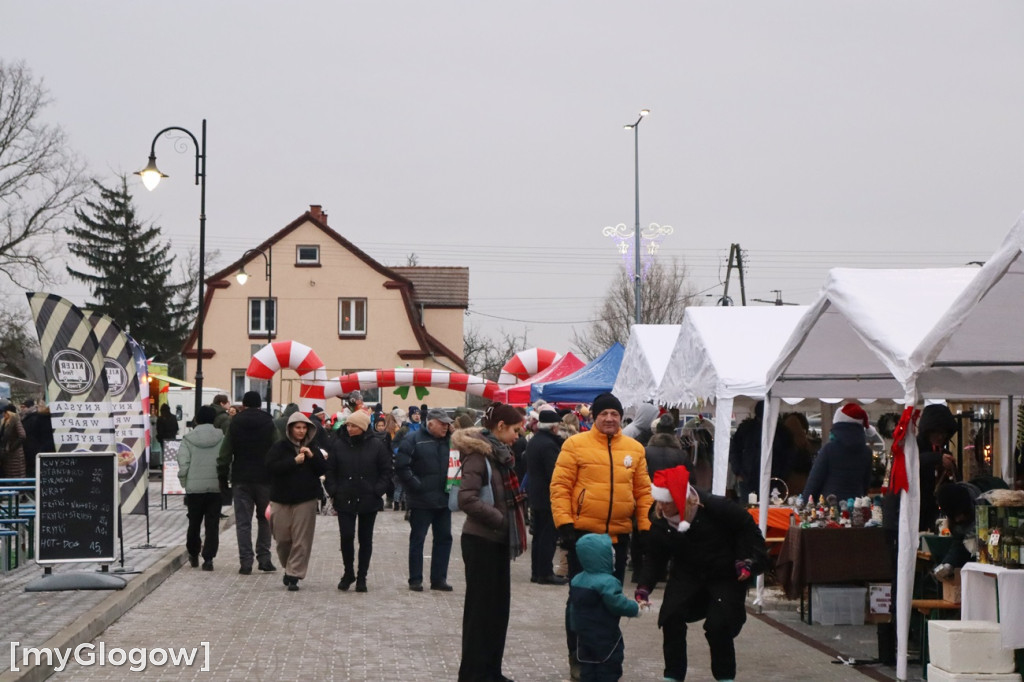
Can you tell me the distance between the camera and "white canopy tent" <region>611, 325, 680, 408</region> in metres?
20.5

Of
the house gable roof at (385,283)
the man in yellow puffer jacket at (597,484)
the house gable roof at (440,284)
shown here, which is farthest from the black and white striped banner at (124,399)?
the house gable roof at (440,284)

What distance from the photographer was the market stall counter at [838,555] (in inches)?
486

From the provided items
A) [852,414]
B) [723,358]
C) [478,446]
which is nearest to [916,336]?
[478,446]

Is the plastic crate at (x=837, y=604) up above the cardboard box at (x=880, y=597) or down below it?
below

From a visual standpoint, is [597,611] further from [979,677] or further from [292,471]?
[292,471]

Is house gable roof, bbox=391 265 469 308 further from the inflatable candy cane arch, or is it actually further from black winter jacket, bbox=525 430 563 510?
black winter jacket, bbox=525 430 563 510

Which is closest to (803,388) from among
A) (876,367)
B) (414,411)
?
(876,367)

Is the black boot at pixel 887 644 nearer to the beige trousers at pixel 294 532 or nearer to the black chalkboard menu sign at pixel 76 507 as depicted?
the beige trousers at pixel 294 532

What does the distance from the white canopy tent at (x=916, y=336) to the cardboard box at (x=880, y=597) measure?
54.2 inches

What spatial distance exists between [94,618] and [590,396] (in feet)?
44.3

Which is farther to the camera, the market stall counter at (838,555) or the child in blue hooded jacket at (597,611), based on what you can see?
the market stall counter at (838,555)

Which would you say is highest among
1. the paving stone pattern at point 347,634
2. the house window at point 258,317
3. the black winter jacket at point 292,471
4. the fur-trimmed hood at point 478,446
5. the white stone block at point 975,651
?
the house window at point 258,317

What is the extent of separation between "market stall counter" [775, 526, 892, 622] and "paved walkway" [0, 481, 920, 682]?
1.62 feet

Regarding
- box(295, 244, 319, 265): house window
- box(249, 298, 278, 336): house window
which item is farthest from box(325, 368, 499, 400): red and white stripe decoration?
box(295, 244, 319, 265): house window
